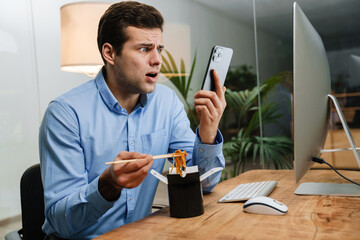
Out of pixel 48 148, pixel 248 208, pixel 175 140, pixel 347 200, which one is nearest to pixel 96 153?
pixel 48 148

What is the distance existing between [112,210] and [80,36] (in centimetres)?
121

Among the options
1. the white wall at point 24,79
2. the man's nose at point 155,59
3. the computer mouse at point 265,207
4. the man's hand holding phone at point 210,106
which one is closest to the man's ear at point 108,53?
the man's nose at point 155,59

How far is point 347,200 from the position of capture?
118 cm

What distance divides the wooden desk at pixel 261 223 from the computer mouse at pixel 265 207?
0.06 ft

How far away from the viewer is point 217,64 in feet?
4.10

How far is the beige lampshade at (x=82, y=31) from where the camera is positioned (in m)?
2.20

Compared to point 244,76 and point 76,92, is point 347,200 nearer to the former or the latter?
point 76,92

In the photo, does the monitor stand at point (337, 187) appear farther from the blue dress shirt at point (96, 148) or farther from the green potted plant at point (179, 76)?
the green potted plant at point (179, 76)

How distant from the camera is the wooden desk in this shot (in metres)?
0.89

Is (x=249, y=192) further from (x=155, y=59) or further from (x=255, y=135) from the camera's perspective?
(x=255, y=135)

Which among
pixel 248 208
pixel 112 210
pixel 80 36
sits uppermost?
pixel 80 36

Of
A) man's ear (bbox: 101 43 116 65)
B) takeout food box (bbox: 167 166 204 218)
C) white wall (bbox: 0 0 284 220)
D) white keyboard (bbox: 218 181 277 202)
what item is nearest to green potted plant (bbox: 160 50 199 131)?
white wall (bbox: 0 0 284 220)

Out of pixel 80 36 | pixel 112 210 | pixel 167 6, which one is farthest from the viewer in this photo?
pixel 167 6

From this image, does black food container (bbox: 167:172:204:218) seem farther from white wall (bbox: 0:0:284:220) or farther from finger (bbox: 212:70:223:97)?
white wall (bbox: 0:0:284:220)
